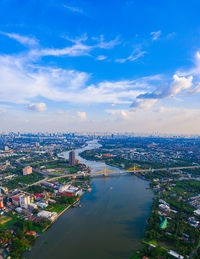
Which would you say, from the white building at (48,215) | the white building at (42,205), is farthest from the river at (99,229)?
the white building at (42,205)

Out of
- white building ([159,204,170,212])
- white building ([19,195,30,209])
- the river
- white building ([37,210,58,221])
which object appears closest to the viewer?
the river

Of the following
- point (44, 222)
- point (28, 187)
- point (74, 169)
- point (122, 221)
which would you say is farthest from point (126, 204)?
point (74, 169)

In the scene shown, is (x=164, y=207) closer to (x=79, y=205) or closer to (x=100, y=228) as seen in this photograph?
(x=100, y=228)

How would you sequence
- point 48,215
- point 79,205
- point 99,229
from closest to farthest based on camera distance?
point 99,229 → point 48,215 → point 79,205

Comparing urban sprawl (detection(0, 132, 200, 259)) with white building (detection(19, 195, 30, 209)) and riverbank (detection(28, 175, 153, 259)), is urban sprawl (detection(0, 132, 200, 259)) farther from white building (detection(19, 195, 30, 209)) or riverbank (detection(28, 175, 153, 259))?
riverbank (detection(28, 175, 153, 259))

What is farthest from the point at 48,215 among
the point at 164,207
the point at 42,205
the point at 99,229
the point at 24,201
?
the point at 164,207

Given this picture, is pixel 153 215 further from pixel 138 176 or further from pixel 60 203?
pixel 138 176

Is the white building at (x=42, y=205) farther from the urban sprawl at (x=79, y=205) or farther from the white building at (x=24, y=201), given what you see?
the white building at (x=24, y=201)

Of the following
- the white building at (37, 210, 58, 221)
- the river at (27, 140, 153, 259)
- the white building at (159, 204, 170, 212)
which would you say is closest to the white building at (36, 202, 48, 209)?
the white building at (37, 210, 58, 221)
